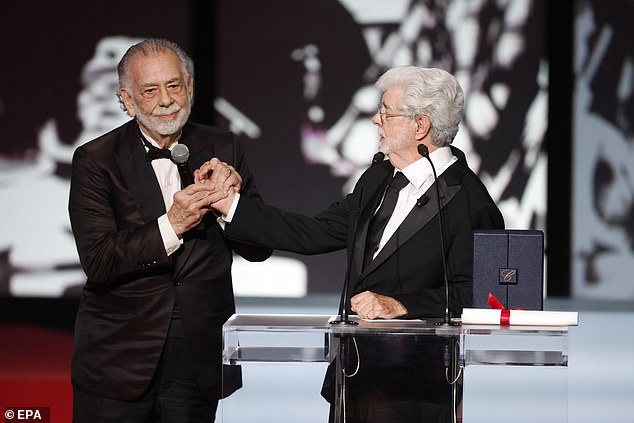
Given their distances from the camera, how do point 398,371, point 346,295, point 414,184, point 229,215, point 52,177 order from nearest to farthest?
point 398,371, point 346,295, point 414,184, point 229,215, point 52,177

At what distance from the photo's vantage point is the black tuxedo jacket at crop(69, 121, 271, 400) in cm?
311

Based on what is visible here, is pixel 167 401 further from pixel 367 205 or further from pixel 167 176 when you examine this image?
pixel 367 205

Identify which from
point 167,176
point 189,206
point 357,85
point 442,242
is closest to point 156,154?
point 167,176

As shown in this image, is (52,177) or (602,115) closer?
(52,177)

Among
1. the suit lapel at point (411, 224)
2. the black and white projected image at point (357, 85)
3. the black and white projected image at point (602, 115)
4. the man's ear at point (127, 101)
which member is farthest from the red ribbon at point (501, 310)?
the black and white projected image at point (602, 115)

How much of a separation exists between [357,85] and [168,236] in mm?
5301

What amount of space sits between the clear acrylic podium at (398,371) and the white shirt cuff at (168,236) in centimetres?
47

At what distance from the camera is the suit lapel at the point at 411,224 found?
3.07 meters

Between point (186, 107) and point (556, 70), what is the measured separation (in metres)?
5.44

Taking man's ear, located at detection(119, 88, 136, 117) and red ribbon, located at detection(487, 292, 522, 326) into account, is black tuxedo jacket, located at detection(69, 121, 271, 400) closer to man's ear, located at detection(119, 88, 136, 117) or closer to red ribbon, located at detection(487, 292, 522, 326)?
man's ear, located at detection(119, 88, 136, 117)

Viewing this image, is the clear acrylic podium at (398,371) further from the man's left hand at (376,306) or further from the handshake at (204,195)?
the handshake at (204,195)

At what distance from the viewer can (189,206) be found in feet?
10.2

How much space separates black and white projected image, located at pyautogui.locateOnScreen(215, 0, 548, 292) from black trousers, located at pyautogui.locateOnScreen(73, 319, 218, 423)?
519cm

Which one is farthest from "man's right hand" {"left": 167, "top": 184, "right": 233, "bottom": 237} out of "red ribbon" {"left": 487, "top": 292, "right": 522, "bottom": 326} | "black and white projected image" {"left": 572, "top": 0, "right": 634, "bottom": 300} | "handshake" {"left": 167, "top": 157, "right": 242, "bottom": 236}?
"black and white projected image" {"left": 572, "top": 0, "right": 634, "bottom": 300}
